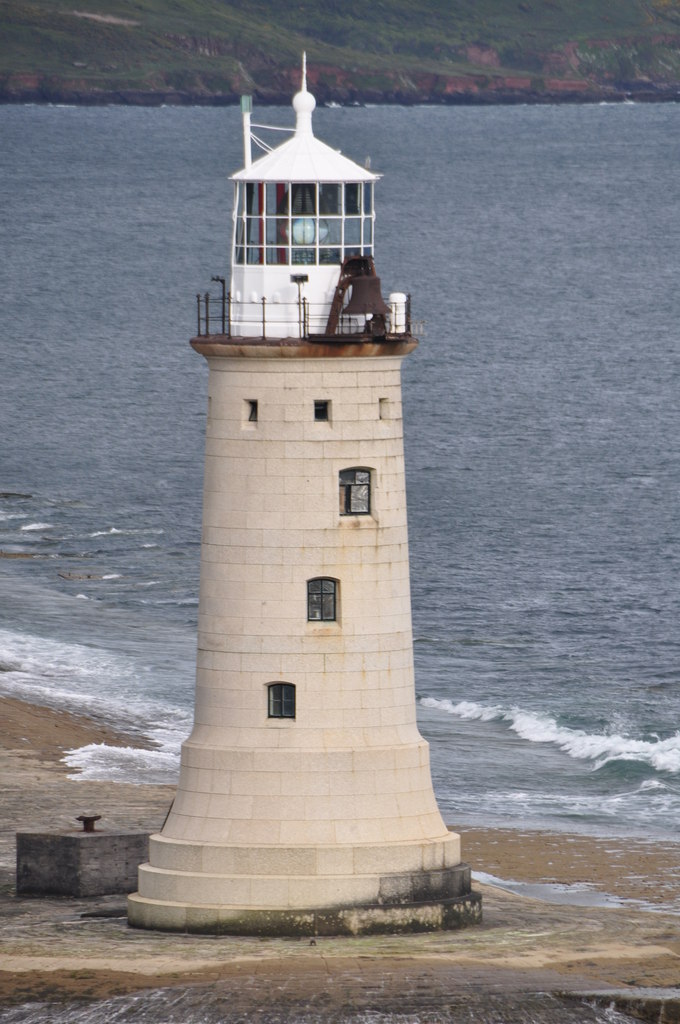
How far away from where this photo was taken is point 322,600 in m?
38.8

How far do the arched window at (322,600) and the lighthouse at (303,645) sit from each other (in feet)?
0.11

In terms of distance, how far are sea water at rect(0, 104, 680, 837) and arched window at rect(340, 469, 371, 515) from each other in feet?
57.9

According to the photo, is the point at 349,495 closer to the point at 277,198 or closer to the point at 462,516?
the point at 277,198

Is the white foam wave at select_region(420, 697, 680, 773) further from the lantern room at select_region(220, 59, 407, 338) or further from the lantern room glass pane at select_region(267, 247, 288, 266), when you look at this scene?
the lantern room glass pane at select_region(267, 247, 288, 266)

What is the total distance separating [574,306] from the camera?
548 ft

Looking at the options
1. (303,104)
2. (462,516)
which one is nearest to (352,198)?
(303,104)

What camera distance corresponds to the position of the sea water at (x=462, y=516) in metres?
63.5

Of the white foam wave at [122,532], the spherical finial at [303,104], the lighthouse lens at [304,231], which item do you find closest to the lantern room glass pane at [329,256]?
the lighthouse lens at [304,231]

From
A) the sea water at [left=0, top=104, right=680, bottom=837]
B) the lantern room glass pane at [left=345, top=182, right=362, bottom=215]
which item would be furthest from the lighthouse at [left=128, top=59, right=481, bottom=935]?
the sea water at [left=0, top=104, right=680, bottom=837]

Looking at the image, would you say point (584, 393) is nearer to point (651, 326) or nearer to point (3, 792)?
point (651, 326)

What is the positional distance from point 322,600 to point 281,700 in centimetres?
173

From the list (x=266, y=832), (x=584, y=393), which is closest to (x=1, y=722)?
(x=266, y=832)

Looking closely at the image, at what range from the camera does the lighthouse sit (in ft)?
126

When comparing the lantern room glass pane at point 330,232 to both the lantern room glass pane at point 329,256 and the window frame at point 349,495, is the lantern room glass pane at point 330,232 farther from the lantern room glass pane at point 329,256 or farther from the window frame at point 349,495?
the window frame at point 349,495
